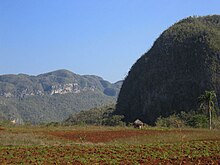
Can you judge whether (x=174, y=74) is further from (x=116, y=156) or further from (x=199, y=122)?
(x=116, y=156)

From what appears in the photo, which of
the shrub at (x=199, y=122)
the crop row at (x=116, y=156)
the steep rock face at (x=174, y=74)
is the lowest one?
the crop row at (x=116, y=156)

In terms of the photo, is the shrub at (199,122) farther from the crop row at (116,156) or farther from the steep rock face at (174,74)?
the crop row at (116,156)

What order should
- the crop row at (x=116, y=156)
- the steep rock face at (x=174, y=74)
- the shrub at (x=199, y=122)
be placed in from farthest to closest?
the steep rock face at (x=174, y=74)
the shrub at (x=199, y=122)
the crop row at (x=116, y=156)

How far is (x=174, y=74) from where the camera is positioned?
4161 inches

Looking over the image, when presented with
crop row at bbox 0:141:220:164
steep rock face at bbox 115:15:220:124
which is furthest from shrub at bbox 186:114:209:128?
crop row at bbox 0:141:220:164

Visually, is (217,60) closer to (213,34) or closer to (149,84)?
(213,34)

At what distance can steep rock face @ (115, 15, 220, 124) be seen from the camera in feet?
320

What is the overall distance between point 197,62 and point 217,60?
6183 mm

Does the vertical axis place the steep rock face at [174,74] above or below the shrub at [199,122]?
above

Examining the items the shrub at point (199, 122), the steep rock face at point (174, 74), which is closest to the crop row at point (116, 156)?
the shrub at point (199, 122)

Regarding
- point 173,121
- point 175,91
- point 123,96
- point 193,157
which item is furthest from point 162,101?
point 193,157

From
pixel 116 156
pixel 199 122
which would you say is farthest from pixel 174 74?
pixel 116 156

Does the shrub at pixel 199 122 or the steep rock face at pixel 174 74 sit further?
the steep rock face at pixel 174 74

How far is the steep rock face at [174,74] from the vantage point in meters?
97.7
